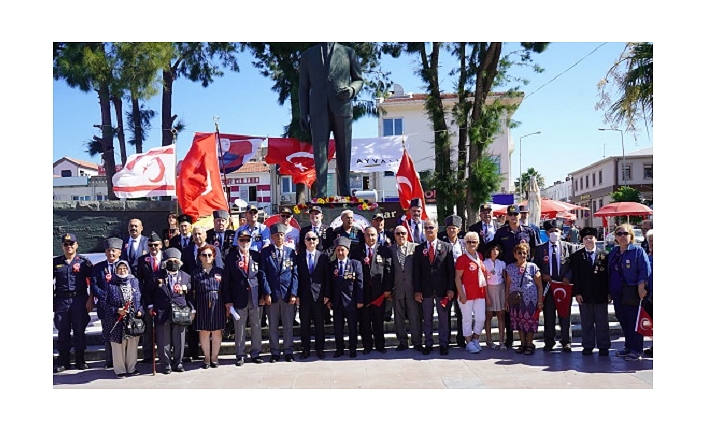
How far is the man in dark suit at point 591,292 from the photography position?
256 inches

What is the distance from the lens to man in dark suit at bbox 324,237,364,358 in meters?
6.61

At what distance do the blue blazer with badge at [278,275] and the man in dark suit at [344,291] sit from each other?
0.43 metres

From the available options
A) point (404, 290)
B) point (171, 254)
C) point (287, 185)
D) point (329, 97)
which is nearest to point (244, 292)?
point (171, 254)

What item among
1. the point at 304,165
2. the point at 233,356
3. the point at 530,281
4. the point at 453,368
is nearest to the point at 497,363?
the point at 453,368

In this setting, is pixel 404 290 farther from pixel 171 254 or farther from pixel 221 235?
pixel 171 254

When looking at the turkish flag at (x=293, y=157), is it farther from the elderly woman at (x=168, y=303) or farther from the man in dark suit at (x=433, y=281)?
the elderly woman at (x=168, y=303)

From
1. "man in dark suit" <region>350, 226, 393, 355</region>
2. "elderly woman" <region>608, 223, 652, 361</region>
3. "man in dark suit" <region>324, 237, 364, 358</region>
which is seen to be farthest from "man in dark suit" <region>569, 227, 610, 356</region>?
"man in dark suit" <region>324, 237, 364, 358</region>

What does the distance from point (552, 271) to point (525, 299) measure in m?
0.55

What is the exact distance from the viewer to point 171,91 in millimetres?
15688

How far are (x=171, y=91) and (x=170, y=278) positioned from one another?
1084 cm

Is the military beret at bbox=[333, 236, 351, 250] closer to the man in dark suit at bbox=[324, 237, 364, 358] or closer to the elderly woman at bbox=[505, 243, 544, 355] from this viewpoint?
the man in dark suit at bbox=[324, 237, 364, 358]

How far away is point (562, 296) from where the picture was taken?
6633 mm

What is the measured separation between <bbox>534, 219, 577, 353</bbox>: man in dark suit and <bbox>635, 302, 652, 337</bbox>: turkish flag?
778 mm

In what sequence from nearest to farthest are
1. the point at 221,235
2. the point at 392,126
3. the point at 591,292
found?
the point at 591,292 < the point at 221,235 < the point at 392,126
